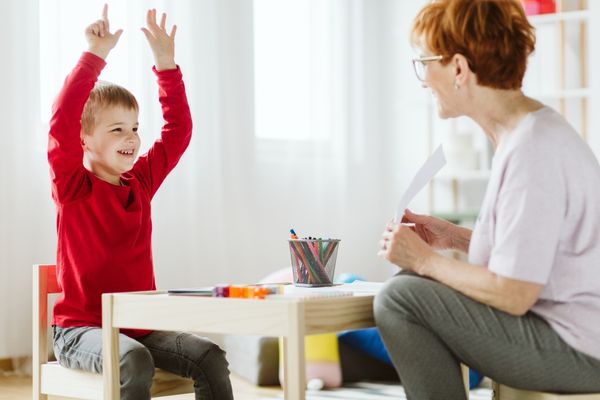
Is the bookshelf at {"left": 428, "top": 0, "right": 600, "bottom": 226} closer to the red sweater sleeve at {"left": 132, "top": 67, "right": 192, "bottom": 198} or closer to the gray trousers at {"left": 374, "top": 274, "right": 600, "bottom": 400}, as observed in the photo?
the red sweater sleeve at {"left": 132, "top": 67, "right": 192, "bottom": 198}

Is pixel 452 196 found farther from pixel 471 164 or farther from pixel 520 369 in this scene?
pixel 520 369

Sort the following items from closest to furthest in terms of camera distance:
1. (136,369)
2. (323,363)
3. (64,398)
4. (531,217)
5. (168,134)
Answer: (531,217) → (136,369) → (168,134) → (64,398) → (323,363)

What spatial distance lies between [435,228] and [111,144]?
74cm

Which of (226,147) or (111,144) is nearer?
(111,144)

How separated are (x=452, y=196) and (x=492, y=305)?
321 centimetres

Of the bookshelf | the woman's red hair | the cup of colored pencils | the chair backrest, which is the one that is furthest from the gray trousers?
the bookshelf

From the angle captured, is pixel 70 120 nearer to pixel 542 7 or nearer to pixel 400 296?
pixel 400 296

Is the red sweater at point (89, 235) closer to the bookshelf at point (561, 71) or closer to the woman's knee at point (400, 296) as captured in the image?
the woman's knee at point (400, 296)

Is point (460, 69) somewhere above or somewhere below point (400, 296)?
above

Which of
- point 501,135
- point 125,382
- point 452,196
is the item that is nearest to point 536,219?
point 501,135

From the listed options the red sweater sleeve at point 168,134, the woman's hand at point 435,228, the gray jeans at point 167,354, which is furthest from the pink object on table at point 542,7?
the gray jeans at point 167,354

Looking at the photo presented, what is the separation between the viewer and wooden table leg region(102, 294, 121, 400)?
5.23 ft

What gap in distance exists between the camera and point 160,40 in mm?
2027

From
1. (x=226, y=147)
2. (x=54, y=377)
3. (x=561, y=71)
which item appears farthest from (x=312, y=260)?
(x=561, y=71)
